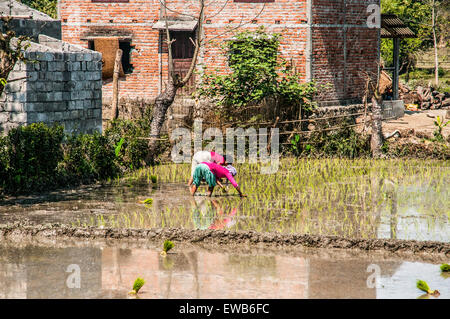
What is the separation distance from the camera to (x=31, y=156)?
12.4 meters

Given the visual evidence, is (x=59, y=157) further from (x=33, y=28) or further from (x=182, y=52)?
(x=182, y=52)

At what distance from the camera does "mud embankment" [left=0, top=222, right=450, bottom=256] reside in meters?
8.95

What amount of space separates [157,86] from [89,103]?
6.01 m

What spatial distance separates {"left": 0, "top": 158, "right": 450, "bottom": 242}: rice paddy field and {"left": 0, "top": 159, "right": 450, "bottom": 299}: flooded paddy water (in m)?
0.02

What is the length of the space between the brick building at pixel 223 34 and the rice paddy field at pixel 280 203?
5.15 meters

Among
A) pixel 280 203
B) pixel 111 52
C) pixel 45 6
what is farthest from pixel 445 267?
pixel 45 6

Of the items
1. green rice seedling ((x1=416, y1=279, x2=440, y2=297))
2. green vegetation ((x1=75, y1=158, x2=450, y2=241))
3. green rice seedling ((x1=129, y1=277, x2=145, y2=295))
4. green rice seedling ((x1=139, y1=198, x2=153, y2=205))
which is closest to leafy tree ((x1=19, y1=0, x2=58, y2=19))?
green vegetation ((x1=75, y1=158, x2=450, y2=241))

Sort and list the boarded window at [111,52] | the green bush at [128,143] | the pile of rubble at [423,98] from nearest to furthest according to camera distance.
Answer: the green bush at [128,143] → the boarded window at [111,52] → the pile of rubble at [423,98]

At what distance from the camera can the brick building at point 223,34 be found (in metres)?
19.2

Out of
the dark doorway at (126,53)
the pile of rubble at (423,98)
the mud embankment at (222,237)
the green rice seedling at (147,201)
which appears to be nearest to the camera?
the mud embankment at (222,237)

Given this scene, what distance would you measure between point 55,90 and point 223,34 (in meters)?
7.09

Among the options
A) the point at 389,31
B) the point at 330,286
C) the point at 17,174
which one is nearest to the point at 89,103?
the point at 17,174

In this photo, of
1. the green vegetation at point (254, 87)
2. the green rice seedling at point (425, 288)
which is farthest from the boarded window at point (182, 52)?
the green rice seedling at point (425, 288)

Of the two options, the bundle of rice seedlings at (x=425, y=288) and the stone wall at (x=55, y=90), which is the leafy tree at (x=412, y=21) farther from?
the bundle of rice seedlings at (x=425, y=288)
